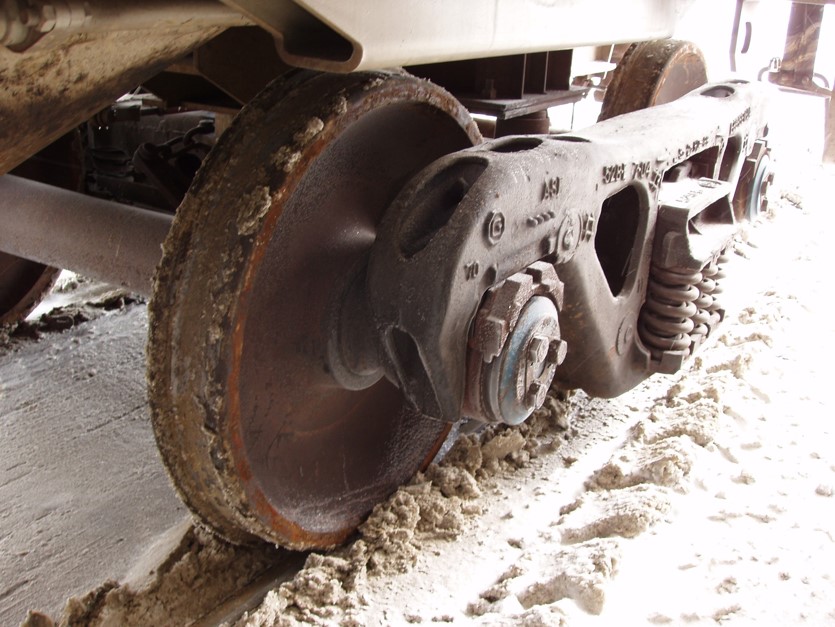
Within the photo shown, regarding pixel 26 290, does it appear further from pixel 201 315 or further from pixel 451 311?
pixel 451 311

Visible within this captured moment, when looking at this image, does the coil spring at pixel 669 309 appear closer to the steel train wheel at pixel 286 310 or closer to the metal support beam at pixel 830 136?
the steel train wheel at pixel 286 310

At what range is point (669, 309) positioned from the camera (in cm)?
217

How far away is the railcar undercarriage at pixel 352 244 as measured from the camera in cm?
138

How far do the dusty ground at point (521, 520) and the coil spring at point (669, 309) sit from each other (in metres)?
0.20

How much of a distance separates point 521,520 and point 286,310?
28.2 inches

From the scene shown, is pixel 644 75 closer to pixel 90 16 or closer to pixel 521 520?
pixel 521 520

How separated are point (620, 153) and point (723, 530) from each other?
866mm

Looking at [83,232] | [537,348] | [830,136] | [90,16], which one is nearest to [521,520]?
[537,348]

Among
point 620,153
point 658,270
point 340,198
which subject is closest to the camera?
point 340,198

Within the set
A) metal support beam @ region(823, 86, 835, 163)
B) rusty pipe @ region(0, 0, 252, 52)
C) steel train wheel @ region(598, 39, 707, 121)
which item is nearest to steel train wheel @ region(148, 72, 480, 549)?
rusty pipe @ region(0, 0, 252, 52)

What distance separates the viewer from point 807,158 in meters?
5.23

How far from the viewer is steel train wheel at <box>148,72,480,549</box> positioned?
1.41 m

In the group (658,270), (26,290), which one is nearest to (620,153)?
(658,270)

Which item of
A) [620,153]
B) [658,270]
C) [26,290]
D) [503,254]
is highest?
[620,153]
